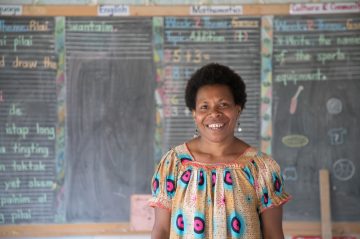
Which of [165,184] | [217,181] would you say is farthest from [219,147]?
[165,184]

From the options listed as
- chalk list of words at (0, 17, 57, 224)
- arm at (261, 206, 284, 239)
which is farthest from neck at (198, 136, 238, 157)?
chalk list of words at (0, 17, 57, 224)

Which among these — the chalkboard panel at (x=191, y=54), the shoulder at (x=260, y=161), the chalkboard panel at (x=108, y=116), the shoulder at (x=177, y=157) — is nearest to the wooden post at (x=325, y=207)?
the chalkboard panel at (x=191, y=54)

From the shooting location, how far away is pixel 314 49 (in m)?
2.51

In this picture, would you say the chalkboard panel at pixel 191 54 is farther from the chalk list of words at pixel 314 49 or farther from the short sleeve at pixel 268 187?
the short sleeve at pixel 268 187

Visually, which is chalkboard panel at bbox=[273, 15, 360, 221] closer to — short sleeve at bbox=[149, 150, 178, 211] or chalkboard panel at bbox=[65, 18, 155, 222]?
chalkboard panel at bbox=[65, 18, 155, 222]

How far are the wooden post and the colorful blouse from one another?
3.63ft

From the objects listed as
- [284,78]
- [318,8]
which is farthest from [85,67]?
[318,8]

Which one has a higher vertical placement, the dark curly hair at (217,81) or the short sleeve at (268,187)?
the dark curly hair at (217,81)

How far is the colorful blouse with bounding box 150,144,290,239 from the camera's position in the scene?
140 cm

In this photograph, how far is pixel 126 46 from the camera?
2.52 meters

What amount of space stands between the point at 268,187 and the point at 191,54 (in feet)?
4.18

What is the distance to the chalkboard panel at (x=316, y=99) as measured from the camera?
2.50 meters

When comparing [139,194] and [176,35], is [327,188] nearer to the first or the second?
[139,194]

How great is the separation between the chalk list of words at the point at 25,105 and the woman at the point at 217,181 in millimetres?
1230
